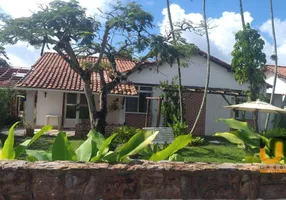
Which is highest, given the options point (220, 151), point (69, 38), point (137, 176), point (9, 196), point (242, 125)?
point (69, 38)

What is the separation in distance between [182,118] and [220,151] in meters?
3.69

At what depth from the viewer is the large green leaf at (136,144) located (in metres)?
3.67

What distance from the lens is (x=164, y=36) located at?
13672 mm

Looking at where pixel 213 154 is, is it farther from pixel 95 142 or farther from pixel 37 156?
pixel 37 156

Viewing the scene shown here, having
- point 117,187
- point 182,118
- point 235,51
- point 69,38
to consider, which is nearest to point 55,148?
point 117,187

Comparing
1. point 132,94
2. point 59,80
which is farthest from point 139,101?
point 59,80

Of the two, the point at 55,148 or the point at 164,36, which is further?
the point at 164,36

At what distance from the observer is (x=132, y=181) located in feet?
10.4

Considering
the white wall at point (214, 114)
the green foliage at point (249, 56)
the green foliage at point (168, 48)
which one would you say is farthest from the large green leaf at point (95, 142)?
the white wall at point (214, 114)

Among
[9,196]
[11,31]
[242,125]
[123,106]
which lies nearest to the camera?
[9,196]

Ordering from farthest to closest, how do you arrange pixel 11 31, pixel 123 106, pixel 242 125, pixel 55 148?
pixel 123 106 < pixel 11 31 < pixel 242 125 < pixel 55 148

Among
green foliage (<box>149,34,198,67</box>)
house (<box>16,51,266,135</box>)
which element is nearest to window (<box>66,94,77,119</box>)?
house (<box>16,51,266,135</box>)

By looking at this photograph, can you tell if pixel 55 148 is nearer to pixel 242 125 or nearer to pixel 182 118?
pixel 242 125

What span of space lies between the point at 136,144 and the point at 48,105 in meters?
15.7
